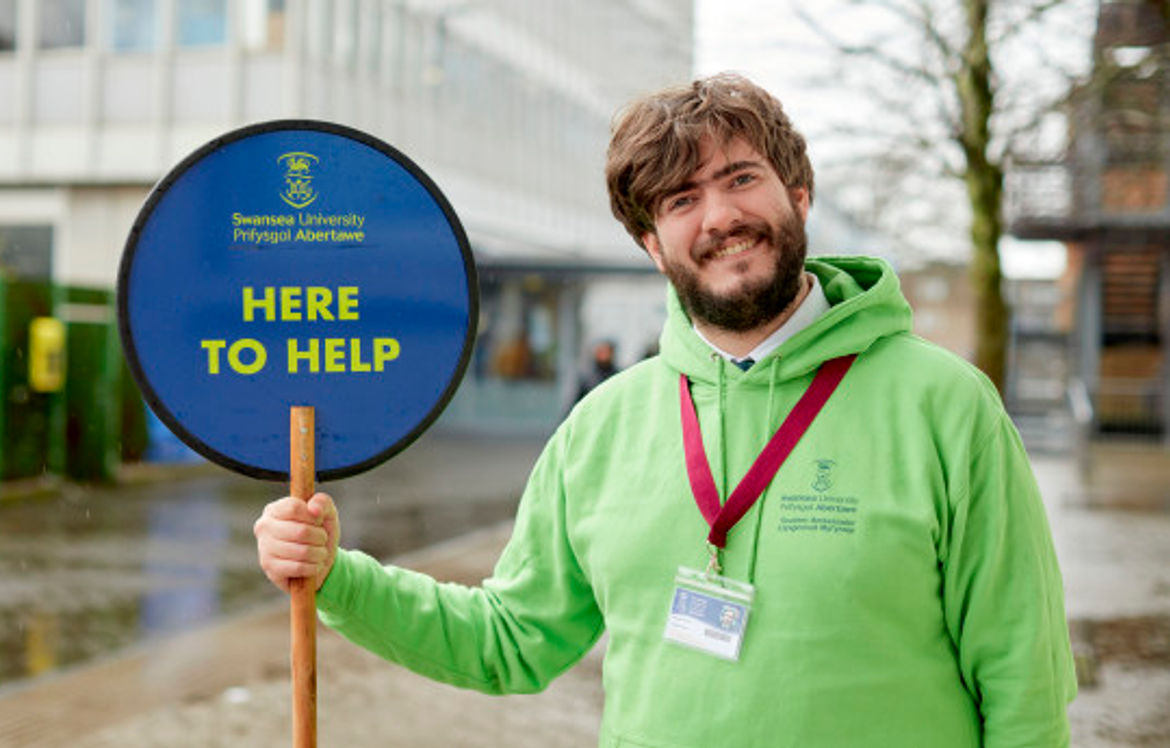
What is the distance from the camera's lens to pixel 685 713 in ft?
6.93

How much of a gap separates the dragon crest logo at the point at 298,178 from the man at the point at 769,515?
1.59 feet

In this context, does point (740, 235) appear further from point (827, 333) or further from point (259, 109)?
point (259, 109)

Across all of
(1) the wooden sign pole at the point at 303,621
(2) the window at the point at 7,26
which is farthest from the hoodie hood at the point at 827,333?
(2) the window at the point at 7,26

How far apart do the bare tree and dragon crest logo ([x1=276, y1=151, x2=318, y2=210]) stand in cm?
759

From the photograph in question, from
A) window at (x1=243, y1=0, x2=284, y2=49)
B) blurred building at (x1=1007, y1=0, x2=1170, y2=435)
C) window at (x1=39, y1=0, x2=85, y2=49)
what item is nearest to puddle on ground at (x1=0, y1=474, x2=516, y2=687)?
window at (x1=243, y1=0, x2=284, y2=49)

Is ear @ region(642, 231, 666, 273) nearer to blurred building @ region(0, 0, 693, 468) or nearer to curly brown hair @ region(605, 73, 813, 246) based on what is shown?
curly brown hair @ region(605, 73, 813, 246)

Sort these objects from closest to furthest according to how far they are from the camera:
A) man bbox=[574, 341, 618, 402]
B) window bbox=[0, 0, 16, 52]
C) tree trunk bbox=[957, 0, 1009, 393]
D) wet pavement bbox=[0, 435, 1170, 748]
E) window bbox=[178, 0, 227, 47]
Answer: wet pavement bbox=[0, 435, 1170, 748]
tree trunk bbox=[957, 0, 1009, 393]
man bbox=[574, 341, 618, 402]
window bbox=[178, 0, 227, 47]
window bbox=[0, 0, 16, 52]

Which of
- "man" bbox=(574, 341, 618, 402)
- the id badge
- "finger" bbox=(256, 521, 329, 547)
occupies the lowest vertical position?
"man" bbox=(574, 341, 618, 402)

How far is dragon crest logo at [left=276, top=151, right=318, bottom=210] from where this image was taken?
221 cm

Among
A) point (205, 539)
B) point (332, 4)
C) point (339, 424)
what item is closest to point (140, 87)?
point (332, 4)

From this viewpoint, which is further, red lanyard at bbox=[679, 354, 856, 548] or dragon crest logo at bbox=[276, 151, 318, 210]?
dragon crest logo at bbox=[276, 151, 318, 210]

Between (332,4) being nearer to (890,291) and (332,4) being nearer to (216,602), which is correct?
(216,602)

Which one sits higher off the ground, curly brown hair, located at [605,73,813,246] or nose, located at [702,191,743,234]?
curly brown hair, located at [605,73,813,246]

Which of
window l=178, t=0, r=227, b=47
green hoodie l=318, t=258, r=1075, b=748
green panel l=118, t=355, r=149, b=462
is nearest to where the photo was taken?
green hoodie l=318, t=258, r=1075, b=748
